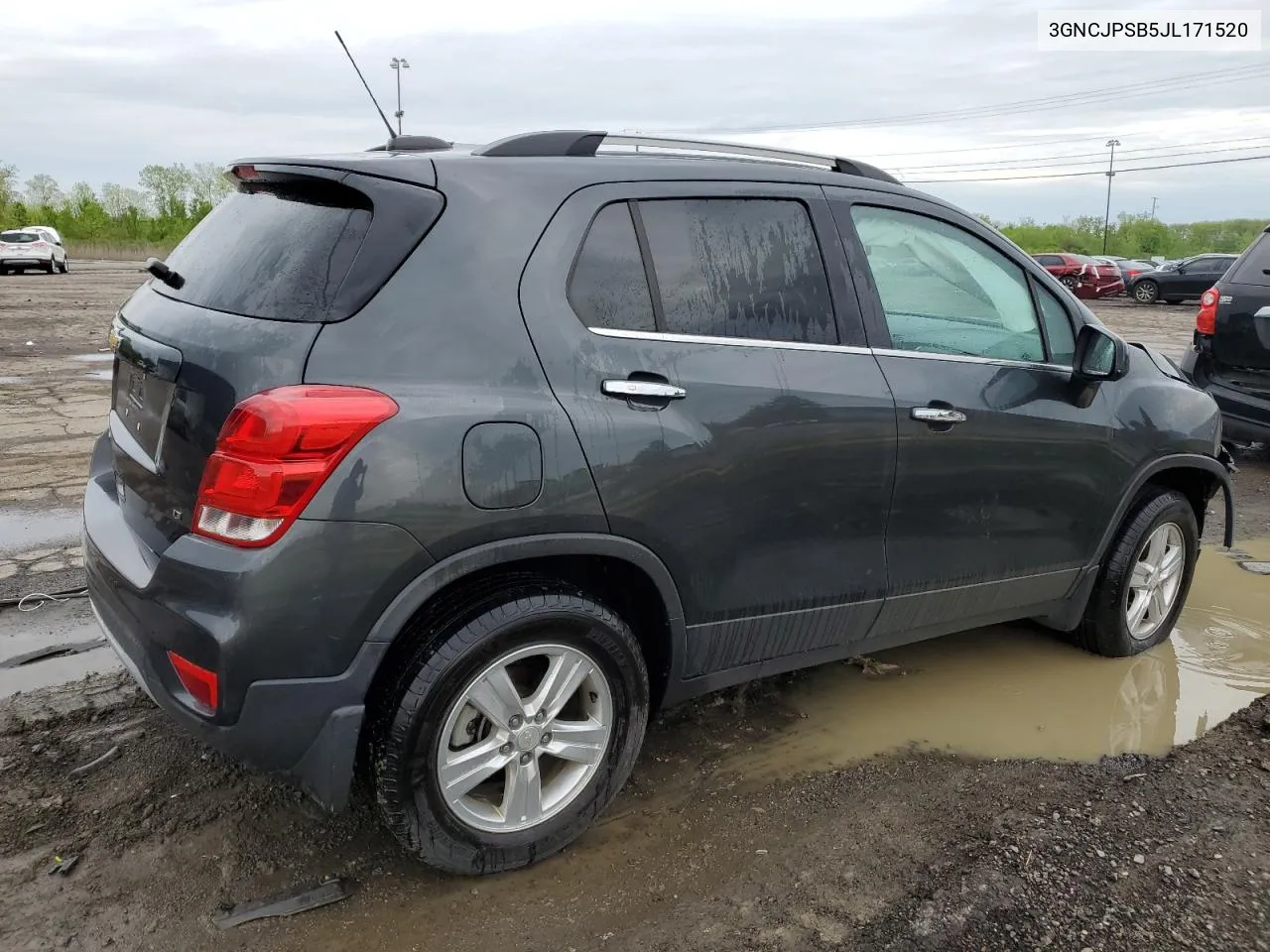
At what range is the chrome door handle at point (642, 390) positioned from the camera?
2.65 metres

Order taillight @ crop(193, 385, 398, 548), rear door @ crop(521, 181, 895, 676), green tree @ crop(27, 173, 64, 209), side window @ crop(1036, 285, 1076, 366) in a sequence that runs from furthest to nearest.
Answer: green tree @ crop(27, 173, 64, 209)
side window @ crop(1036, 285, 1076, 366)
rear door @ crop(521, 181, 895, 676)
taillight @ crop(193, 385, 398, 548)

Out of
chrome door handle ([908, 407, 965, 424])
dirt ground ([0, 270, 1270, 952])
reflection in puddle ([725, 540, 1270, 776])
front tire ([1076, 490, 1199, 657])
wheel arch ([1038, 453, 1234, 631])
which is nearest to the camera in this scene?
dirt ground ([0, 270, 1270, 952])

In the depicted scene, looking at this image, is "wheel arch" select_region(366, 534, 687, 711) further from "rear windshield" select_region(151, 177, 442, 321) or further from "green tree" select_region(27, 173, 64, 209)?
"green tree" select_region(27, 173, 64, 209)

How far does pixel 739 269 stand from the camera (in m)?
3.01

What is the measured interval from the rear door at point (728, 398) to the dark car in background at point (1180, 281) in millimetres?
29073

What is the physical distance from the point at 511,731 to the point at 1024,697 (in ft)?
7.36

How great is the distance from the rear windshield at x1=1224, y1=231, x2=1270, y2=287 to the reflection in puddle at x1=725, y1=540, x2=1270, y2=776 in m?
3.34

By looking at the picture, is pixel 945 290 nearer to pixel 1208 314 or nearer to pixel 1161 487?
pixel 1161 487

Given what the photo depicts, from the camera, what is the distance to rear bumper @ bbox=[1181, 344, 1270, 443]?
7102mm

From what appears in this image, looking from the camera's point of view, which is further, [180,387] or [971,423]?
[971,423]

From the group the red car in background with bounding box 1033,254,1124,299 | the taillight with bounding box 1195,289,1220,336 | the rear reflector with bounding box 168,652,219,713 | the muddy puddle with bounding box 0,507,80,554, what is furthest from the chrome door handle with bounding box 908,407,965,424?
the red car in background with bounding box 1033,254,1124,299

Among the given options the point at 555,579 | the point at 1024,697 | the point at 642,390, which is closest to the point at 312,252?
the point at 642,390

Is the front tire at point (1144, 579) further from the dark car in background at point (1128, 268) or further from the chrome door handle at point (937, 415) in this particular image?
the dark car in background at point (1128, 268)

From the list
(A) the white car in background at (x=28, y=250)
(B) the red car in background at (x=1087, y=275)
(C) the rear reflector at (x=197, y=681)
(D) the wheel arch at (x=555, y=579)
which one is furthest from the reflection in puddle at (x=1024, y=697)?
(A) the white car in background at (x=28, y=250)
